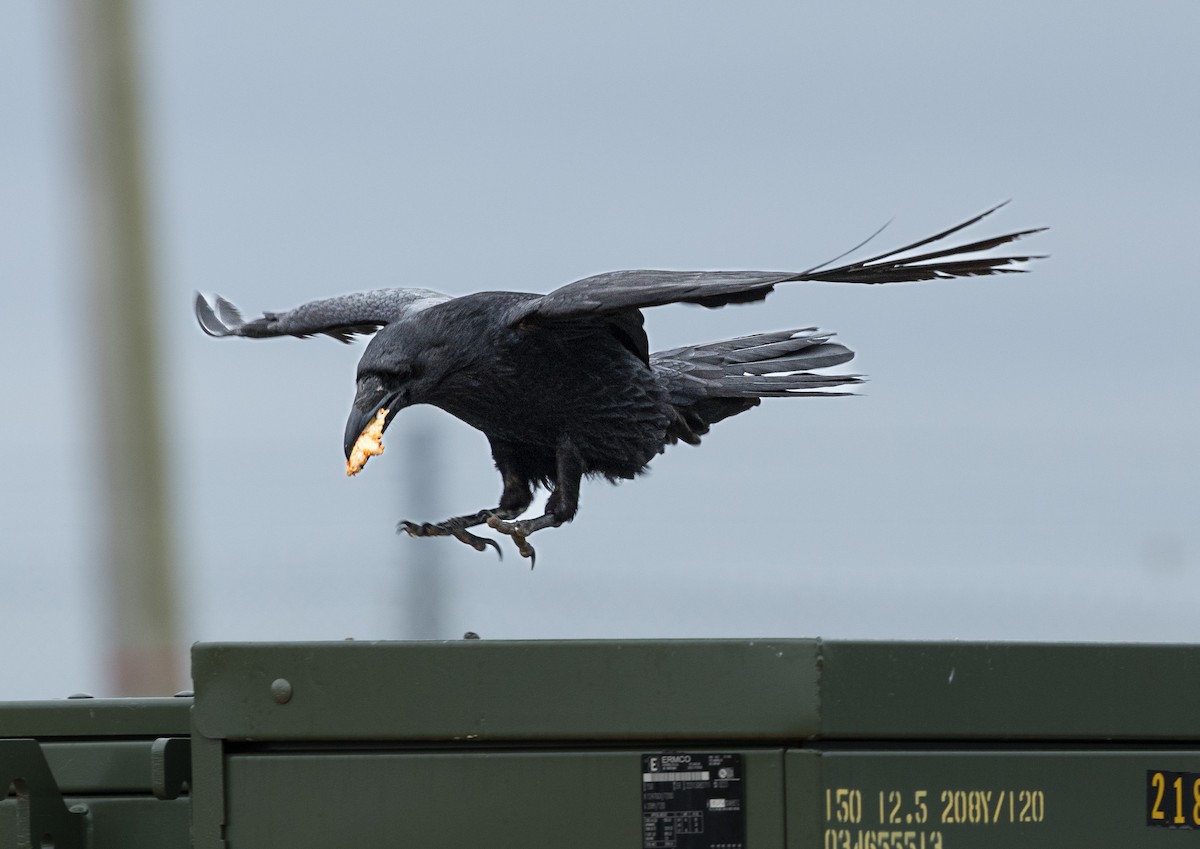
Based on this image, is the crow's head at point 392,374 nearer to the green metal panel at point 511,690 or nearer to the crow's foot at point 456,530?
the crow's foot at point 456,530

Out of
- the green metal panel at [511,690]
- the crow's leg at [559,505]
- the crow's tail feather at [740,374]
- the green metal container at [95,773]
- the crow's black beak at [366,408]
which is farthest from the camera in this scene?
the crow's tail feather at [740,374]

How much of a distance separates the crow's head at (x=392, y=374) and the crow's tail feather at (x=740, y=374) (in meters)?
0.60

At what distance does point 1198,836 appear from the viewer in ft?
9.44

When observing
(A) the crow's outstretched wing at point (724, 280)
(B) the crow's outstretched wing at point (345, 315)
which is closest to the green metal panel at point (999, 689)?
(A) the crow's outstretched wing at point (724, 280)

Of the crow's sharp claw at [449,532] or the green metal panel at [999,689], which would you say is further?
the crow's sharp claw at [449,532]

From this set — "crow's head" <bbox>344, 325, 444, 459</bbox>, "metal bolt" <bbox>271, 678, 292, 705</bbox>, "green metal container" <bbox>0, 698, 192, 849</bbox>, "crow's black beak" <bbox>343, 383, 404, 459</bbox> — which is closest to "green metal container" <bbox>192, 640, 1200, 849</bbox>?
"metal bolt" <bbox>271, 678, 292, 705</bbox>

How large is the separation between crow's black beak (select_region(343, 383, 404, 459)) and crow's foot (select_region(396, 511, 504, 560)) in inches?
11.7

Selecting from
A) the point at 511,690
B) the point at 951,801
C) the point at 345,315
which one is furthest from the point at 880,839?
the point at 345,315

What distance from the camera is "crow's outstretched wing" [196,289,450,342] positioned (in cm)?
408

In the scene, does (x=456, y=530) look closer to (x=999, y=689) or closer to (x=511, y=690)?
(x=511, y=690)

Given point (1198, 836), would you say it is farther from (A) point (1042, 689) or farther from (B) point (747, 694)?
(B) point (747, 694)

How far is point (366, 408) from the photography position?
3.49m

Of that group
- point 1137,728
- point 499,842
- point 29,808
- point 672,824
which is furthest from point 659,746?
point 29,808

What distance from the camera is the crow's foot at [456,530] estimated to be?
3.70m
